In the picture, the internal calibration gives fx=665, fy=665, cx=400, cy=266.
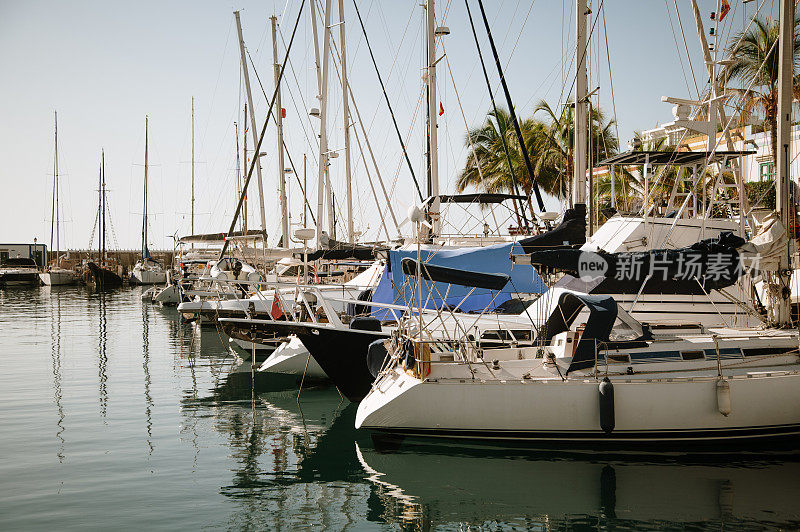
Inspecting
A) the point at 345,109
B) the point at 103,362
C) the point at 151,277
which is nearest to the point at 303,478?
the point at 103,362

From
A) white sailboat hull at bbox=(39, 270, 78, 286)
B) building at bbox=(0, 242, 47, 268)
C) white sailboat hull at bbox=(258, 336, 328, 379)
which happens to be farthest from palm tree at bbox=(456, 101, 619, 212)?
building at bbox=(0, 242, 47, 268)

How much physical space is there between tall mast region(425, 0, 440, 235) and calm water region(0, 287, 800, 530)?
8506mm

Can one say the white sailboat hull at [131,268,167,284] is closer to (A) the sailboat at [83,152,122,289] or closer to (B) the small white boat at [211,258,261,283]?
(A) the sailboat at [83,152,122,289]

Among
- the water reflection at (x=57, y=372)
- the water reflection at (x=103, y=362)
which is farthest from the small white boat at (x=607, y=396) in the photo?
the water reflection at (x=103, y=362)

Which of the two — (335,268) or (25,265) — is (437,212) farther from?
(25,265)

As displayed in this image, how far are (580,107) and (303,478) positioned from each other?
1364 cm

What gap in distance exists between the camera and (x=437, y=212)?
72.2 ft

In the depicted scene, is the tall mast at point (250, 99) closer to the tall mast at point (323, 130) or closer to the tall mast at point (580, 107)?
the tall mast at point (323, 130)

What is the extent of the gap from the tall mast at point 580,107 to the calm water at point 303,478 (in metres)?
9.42

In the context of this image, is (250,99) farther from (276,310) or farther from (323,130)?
(276,310)

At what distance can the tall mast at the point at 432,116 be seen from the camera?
22.4 m

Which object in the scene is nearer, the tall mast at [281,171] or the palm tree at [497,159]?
the tall mast at [281,171]

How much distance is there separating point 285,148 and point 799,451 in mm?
→ 27704

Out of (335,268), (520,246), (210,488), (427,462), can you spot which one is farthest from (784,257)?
(335,268)
